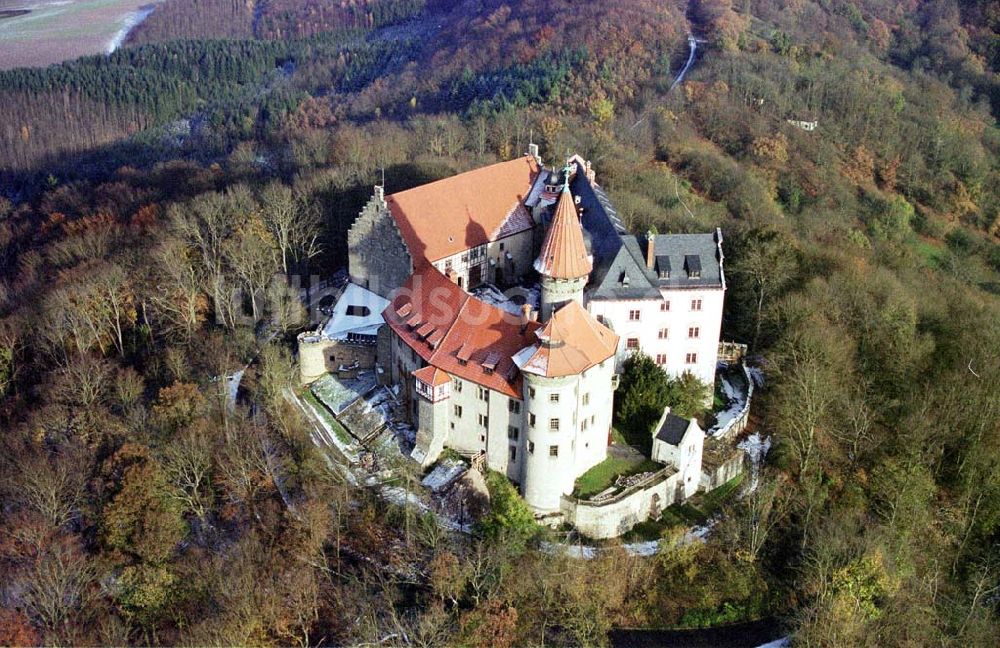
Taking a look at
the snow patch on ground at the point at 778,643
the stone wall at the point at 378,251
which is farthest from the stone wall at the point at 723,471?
the stone wall at the point at 378,251

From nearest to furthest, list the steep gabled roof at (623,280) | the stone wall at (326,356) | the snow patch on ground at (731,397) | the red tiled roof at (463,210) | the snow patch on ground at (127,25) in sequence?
the steep gabled roof at (623,280)
the snow patch on ground at (731,397)
the stone wall at (326,356)
the red tiled roof at (463,210)
the snow patch on ground at (127,25)

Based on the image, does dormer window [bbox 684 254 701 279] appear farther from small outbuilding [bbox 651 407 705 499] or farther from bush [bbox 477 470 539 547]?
bush [bbox 477 470 539 547]

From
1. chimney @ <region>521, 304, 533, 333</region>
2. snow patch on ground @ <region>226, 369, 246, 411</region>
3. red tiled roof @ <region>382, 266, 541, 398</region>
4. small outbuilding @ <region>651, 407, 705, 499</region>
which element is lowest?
snow patch on ground @ <region>226, 369, 246, 411</region>

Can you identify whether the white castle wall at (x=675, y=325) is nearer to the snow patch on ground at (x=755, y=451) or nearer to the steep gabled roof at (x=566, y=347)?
the snow patch on ground at (x=755, y=451)

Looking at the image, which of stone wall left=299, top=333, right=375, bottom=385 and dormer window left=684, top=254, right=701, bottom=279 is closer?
dormer window left=684, top=254, right=701, bottom=279

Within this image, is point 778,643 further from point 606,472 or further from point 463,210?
point 463,210

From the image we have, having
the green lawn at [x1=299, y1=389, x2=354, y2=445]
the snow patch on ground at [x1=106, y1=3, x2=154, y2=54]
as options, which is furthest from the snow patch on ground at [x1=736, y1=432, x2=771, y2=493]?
the snow patch on ground at [x1=106, y1=3, x2=154, y2=54]
